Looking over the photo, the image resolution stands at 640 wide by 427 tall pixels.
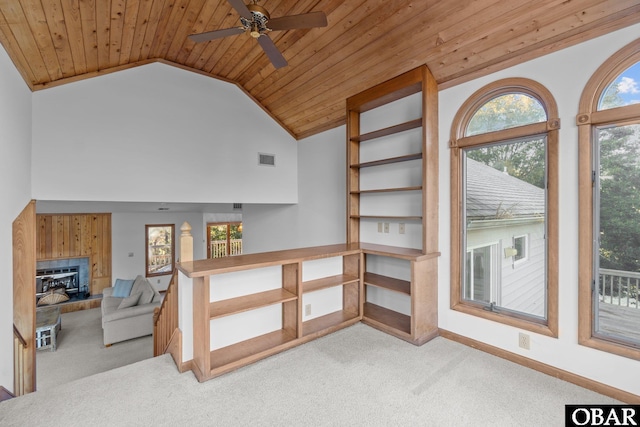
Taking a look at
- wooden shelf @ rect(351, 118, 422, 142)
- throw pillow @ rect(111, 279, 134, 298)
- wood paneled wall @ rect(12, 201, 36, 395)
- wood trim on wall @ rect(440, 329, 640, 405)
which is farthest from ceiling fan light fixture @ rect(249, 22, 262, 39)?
throw pillow @ rect(111, 279, 134, 298)

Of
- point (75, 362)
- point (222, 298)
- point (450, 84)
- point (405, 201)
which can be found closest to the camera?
point (222, 298)

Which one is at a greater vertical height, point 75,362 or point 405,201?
point 405,201

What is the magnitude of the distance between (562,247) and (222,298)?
2.85m

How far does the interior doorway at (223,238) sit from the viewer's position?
10.3m

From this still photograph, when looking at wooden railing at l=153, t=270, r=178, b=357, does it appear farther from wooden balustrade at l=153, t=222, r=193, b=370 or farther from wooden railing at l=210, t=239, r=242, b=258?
wooden railing at l=210, t=239, r=242, b=258

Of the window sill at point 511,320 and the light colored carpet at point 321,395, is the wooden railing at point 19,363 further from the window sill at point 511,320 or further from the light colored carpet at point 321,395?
the window sill at point 511,320

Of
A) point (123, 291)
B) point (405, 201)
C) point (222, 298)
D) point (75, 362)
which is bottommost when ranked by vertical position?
point (75, 362)

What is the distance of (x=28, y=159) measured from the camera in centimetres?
309

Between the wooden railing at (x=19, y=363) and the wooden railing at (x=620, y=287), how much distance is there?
16.5 ft

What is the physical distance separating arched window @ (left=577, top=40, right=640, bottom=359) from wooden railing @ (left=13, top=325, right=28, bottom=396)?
16.0ft

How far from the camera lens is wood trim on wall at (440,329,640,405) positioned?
6.42 feet

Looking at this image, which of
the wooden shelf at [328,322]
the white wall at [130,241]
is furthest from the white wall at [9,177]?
the white wall at [130,241]

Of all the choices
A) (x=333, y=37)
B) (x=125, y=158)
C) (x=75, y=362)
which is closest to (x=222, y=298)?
(x=125, y=158)

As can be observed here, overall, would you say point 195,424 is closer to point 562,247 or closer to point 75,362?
point 562,247
